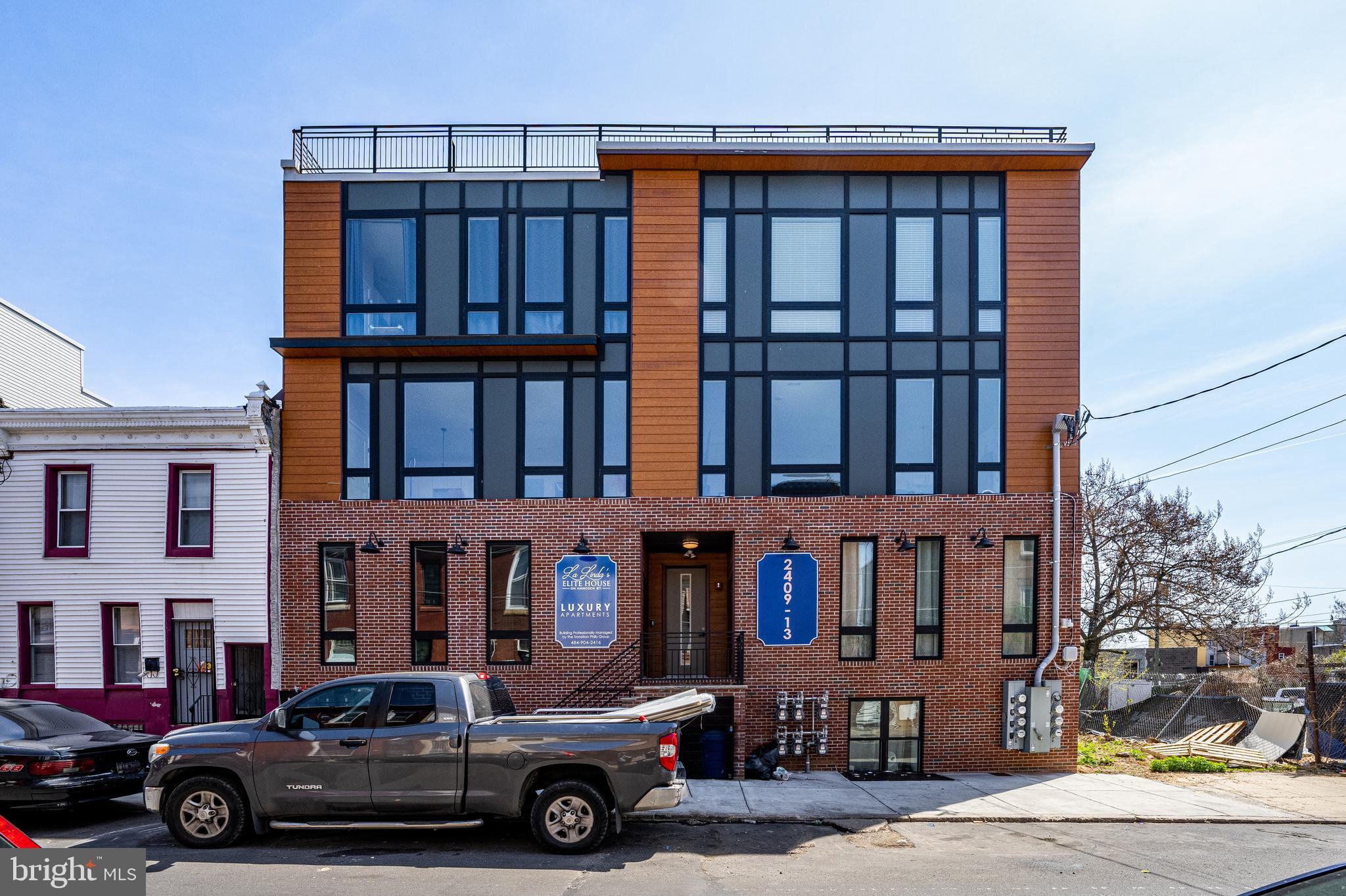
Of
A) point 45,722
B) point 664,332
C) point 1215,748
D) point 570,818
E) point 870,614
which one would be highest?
point 664,332

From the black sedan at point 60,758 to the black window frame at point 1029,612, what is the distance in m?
13.2

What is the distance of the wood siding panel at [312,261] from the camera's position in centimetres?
1379

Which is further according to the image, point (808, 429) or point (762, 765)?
point (808, 429)

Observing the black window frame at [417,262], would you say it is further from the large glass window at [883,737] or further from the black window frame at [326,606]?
the large glass window at [883,737]

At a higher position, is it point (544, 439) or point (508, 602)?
point (544, 439)

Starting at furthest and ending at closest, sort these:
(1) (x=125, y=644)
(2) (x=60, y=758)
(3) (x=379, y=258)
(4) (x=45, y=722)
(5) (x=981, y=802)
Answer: (1) (x=125, y=644)
(3) (x=379, y=258)
(5) (x=981, y=802)
(4) (x=45, y=722)
(2) (x=60, y=758)

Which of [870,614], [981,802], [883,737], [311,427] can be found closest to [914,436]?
[870,614]

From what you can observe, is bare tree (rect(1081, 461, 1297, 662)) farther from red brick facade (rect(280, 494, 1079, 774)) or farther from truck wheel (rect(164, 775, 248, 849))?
truck wheel (rect(164, 775, 248, 849))

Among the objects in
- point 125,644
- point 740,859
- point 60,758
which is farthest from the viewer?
point 125,644

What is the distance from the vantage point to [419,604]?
13.6 m

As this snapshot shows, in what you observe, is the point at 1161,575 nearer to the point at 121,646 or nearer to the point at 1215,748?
the point at 1215,748

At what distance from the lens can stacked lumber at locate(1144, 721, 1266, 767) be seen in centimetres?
1459

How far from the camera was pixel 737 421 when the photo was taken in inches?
536

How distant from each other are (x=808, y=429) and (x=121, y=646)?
1324cm
